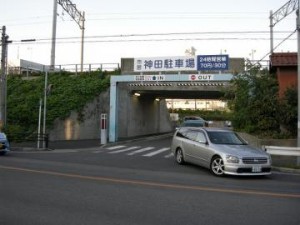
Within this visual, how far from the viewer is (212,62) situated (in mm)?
30047

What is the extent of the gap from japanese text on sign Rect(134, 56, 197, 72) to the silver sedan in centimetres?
1417

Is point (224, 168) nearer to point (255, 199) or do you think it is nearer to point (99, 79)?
point (255, 199)

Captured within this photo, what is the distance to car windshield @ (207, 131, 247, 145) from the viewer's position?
14.8 meters

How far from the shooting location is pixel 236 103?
25.3m

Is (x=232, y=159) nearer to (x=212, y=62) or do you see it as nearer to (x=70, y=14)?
(x=212, y=62)

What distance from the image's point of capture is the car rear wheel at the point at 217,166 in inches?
527

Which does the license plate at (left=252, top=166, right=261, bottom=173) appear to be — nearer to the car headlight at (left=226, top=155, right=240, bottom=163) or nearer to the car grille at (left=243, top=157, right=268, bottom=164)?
the car grille at (left=243, top=157, right=268, bottom=164)

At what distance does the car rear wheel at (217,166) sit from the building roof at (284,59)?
12.5 m

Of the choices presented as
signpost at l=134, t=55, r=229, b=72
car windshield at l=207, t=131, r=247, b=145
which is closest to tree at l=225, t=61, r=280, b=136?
signpost at l=134, t=55, r=229, b=72

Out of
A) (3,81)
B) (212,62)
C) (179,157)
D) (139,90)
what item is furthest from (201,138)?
(139,90)

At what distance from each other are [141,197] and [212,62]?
21.8 m

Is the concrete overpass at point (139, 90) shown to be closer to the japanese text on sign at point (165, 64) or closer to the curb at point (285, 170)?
the japanese text on sign at point (165, 64)

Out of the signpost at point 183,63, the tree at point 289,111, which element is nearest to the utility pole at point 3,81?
the signpost at point 183,63

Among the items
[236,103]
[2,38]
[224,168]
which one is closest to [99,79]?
[2,38]
